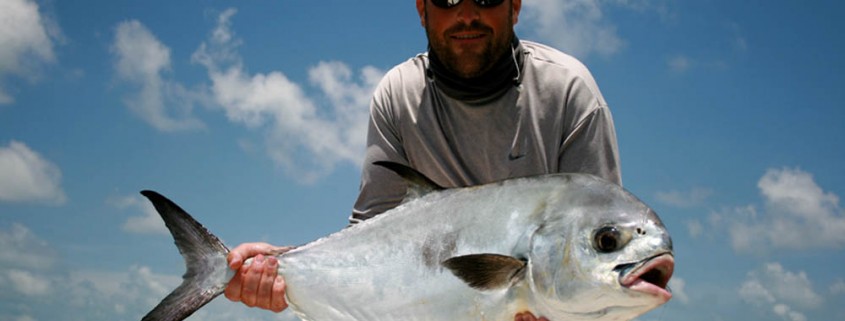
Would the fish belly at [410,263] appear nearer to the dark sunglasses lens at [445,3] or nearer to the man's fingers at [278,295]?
the man's fingers at [278,295]

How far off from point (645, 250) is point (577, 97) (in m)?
1.73

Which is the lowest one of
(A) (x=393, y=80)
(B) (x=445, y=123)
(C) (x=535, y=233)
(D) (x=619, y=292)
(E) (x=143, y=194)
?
(D) (x=619, y=292)

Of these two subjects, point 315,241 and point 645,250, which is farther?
point 315,241

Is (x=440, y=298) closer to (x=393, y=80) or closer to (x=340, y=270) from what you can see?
(x=340, y=270)

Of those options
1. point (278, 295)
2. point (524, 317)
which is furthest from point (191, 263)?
point (524, 317)

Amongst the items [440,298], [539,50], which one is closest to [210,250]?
[440,298]

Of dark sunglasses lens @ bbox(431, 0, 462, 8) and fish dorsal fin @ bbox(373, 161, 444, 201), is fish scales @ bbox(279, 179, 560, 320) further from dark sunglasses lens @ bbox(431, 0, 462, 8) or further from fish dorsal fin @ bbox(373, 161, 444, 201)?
dark sunglasses lens @ bbox(431, 0, 462, 8)

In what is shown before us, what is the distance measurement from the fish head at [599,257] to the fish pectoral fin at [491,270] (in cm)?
6

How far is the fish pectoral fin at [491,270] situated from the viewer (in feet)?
11.3

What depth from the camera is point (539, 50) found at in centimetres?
525

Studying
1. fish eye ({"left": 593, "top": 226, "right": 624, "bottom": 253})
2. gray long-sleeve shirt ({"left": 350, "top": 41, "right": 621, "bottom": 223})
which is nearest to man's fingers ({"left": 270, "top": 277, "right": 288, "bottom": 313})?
gray long-sleeve shirt ({"left": 350, "top": 41, "right": 621, "bottom": 223})

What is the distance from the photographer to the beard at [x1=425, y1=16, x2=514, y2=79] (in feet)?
16.1

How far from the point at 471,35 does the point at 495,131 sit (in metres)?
0.57

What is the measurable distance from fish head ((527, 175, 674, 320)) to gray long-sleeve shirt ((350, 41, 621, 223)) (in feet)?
4.10
